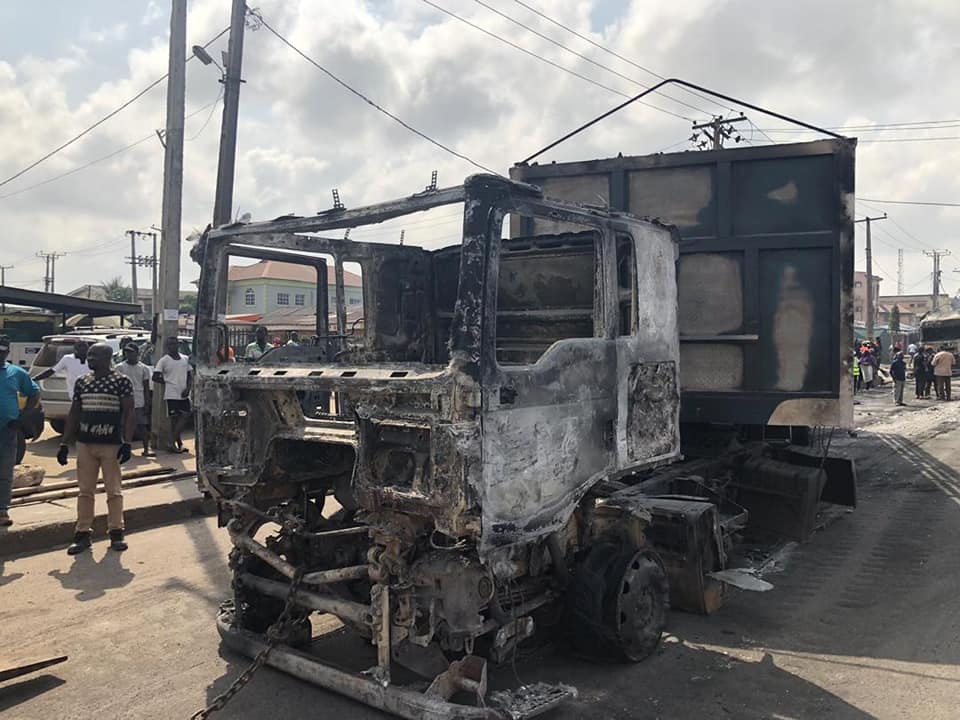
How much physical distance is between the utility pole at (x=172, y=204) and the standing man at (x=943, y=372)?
68.3ft

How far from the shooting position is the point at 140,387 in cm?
1073

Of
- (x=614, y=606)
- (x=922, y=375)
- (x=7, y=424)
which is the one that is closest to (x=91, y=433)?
(x=7, y=424)

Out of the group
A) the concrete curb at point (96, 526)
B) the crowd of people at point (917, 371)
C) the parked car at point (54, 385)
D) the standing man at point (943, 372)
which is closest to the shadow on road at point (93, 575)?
the concrete curb at point (96, 526)

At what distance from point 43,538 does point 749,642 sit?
5848mm

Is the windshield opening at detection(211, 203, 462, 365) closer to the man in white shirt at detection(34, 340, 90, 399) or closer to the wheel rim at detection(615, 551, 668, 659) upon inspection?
the wheel rim at detection(615, 551, 668, 659)

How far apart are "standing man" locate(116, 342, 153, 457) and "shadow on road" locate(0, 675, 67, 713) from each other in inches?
Answer: 251

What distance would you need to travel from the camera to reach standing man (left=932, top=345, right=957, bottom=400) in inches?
883

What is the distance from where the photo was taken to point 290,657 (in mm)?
4043

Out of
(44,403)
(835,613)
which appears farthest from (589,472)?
(44,403)

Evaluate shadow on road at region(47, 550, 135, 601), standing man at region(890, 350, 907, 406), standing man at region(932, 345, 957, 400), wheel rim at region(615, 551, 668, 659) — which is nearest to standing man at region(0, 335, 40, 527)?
shadow on road at region(47, 550, 135, 601)

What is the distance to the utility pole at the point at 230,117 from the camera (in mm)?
12180

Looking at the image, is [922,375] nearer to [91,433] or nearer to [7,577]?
[91,433]

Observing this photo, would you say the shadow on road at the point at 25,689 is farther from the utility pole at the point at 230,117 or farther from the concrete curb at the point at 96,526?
the utility pole at the point at 230,117

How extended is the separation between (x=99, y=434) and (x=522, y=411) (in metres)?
4.63
